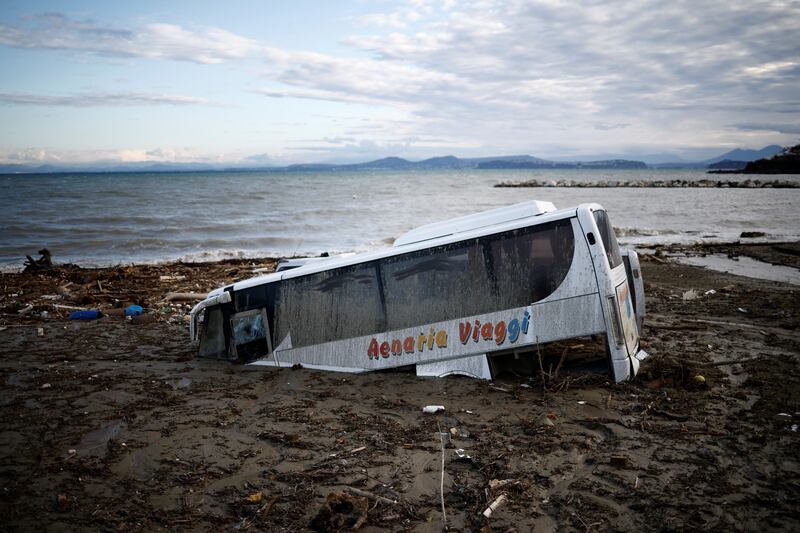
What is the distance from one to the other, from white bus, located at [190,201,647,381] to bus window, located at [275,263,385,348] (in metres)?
0.01

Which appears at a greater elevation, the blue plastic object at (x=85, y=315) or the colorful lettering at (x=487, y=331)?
the colorful lettering at (x=487, y=331)

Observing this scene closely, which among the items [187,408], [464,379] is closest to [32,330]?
[187,408]

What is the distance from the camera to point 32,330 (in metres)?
9.96

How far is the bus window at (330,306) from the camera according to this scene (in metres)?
7.05

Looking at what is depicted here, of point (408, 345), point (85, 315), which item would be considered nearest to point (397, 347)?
point (408, 345)

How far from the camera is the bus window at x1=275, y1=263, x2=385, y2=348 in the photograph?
7.05 m

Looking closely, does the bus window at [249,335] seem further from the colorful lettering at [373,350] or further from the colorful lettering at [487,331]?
the colorful lettering at [487,331]

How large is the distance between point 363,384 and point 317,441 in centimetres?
160

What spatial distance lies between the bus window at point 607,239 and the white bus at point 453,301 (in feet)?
0.07

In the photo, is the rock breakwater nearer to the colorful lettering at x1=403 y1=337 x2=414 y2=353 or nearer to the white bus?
the white bus

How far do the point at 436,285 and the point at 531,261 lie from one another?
3.94ft

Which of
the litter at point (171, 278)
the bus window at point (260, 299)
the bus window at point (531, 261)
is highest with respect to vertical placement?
the bus window at point (531, 261)

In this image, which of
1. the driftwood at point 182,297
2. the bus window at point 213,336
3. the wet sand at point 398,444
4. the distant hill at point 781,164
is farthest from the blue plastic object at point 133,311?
the distant hill at point 781,164

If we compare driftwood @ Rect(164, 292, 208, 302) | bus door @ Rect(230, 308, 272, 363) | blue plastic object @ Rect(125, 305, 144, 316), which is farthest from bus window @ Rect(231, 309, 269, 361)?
driftwood @ Rect(164, 292, 208, 302)
